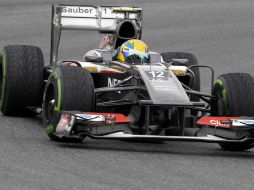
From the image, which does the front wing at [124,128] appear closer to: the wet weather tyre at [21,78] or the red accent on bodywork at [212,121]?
the red accent on bodywork at [212,121]

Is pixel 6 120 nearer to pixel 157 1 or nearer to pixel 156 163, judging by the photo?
pixel 156 163

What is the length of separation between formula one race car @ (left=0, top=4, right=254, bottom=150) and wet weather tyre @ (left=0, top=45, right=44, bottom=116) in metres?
0.01

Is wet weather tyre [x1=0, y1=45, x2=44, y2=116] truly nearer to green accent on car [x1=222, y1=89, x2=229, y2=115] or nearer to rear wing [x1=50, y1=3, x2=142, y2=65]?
rear wing [x1=50, y1=3, x2=142, y2=65]

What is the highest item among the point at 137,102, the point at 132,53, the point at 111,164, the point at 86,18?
the point at 86,18

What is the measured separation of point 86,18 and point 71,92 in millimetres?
3304

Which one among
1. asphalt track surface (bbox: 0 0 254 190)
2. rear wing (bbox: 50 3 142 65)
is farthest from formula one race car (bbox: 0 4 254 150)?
rear wing (bbox: 50 3 142 65)

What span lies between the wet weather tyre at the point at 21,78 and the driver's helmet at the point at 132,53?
116 cm

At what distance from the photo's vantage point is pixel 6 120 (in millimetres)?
14023

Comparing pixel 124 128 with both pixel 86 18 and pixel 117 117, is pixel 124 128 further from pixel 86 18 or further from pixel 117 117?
pixel 86 18

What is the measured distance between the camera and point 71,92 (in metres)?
11.8

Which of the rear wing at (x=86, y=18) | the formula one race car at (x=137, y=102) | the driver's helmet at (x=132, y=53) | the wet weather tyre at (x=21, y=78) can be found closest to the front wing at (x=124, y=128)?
the formula one race car at (x=137, y=102)

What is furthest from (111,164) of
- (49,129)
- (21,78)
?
(21,78)

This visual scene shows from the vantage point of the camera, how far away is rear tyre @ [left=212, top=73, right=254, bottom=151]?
12.2 m

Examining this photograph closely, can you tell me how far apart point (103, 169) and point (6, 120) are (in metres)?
4.03
